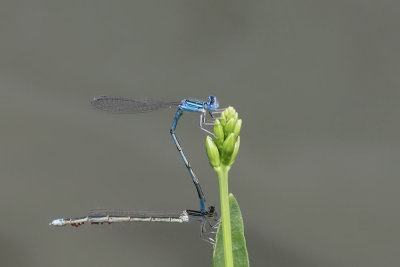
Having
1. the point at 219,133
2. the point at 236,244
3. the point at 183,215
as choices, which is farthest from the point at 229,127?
the point at 183,215

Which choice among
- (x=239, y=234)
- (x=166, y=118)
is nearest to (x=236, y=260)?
(x=239, y=234)

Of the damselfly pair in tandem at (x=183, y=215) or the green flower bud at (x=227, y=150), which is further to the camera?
the damselfly pair in tandem at (x=183, y=215)

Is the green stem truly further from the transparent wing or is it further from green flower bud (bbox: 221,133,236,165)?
the transparent wing

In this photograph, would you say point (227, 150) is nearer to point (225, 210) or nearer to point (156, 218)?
point (225, 210)

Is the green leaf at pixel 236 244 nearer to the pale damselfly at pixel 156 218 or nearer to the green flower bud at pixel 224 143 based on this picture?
the green flower bud at pixel 224 143

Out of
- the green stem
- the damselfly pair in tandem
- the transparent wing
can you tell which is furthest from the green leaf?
the transparent wing

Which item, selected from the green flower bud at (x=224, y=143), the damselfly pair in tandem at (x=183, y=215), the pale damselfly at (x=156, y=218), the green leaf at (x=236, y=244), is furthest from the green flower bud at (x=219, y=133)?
the pale damselfly at (x=156, y=218)

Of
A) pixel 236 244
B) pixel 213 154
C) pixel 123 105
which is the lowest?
pixel 236 244

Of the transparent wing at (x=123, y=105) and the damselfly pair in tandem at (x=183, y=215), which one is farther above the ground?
the transparent wing at (x=123, y=105)

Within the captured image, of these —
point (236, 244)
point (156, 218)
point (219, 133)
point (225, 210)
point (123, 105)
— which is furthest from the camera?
point (123, 105)
